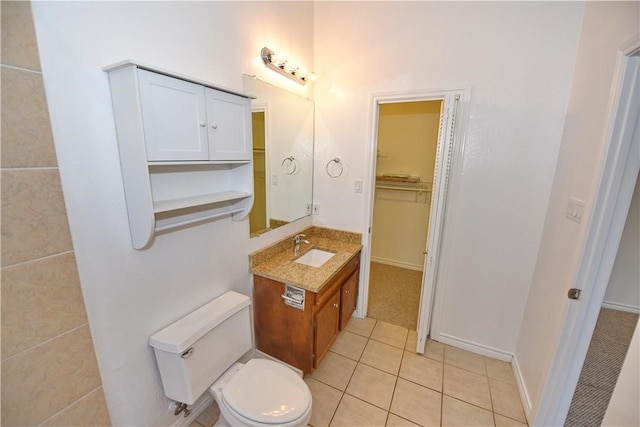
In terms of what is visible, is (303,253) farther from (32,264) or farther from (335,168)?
(32,264)

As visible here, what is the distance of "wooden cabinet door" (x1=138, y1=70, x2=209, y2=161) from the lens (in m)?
0.98

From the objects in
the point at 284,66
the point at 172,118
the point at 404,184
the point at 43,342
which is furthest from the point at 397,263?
the point at 43,342

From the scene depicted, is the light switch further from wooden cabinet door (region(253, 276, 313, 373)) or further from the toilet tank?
the toilet tank

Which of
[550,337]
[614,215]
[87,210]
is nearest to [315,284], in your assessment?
[87,210]

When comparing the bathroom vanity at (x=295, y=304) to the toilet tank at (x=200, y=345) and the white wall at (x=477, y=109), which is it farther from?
the white wall at (x=477, y=109)

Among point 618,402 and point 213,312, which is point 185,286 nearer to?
point 213,312

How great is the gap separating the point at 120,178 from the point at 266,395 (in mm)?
1169

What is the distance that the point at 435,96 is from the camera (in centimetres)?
188

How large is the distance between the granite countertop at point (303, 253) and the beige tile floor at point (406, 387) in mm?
756

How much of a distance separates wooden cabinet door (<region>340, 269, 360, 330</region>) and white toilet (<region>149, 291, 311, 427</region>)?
791 millimetres

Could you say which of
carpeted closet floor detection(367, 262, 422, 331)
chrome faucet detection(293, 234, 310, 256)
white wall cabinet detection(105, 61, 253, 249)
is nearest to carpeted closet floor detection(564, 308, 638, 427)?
carpeted closet floor detection(367, 262, 422, 331)

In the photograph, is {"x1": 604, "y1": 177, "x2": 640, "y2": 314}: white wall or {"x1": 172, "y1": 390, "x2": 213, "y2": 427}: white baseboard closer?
{"x1": 172, "y1": 390, "x2": 213, "y2": 427}: white baseboard

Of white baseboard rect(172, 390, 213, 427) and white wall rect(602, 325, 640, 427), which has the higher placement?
white wall rect(602, 325, 640, 427)

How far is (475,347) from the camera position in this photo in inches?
83.8
